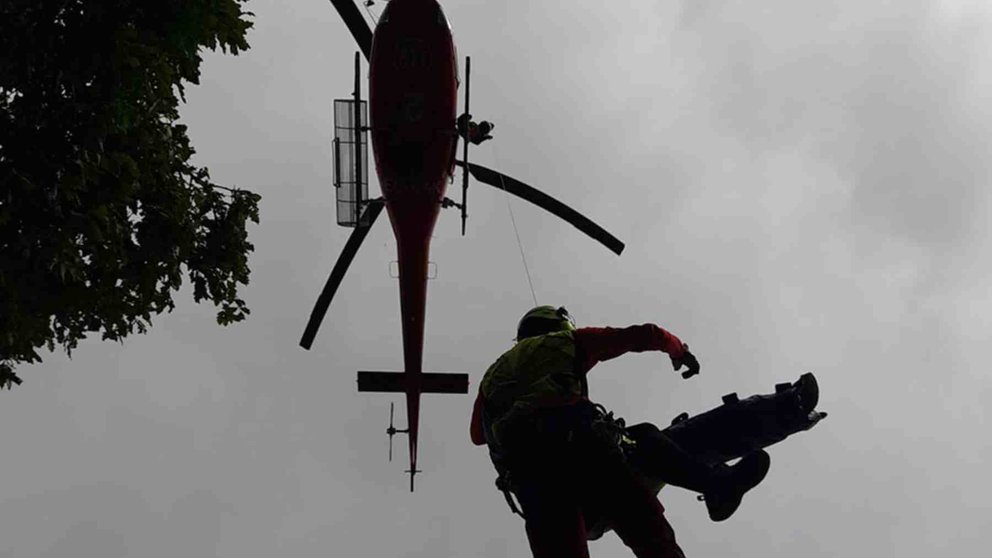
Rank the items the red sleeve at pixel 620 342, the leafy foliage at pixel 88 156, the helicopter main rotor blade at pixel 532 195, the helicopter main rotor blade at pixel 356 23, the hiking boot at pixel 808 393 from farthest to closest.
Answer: the helicopter main rotor blade at pixel 532 195 → the helicopter main rotor blade at pixel 356 23 → the leafy foliage at pixel 88 156 → the hiking boot at pixel 808 393 → the red sleeve at pixel 620 342

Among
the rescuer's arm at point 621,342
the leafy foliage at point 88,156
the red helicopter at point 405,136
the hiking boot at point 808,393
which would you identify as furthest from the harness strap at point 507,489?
the red helicopter at point 405,136

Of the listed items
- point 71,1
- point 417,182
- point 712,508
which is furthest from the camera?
point 417,182

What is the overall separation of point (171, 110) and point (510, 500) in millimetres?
5335

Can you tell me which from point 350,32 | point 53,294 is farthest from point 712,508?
point 350,32

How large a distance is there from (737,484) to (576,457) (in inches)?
36.8

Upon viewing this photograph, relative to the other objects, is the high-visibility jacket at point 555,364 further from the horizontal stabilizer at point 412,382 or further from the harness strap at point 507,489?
the horizontal stabilizer at point 412,382

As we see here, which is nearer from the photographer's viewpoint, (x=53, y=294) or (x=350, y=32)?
(x=53, y=294)

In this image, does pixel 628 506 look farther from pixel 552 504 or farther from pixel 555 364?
pixel 555 364

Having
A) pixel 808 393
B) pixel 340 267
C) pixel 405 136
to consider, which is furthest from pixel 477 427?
pixel 340 267

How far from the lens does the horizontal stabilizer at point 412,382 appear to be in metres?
14.8

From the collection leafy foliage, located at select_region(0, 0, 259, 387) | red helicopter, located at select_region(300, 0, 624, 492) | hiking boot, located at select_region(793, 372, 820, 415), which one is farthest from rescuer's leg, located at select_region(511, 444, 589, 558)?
red helicopter, located at select_region(300, 0, 624, 492)

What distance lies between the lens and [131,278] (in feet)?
29.6

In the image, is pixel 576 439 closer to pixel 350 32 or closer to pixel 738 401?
pixel 738 401

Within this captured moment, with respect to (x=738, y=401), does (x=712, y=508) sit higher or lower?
lower
